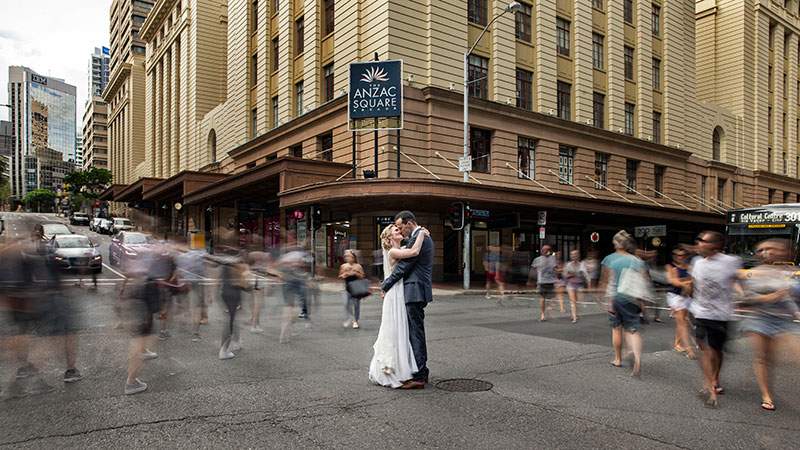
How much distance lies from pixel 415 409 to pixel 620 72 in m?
31.5

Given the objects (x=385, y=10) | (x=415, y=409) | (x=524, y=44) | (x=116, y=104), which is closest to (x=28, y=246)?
(x=415, y=409)

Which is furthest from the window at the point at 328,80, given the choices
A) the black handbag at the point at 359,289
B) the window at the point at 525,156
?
the black handbag at the point at 359,289

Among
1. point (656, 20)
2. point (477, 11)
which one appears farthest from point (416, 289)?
point (656, 20)

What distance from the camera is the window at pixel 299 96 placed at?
29344 millimetres

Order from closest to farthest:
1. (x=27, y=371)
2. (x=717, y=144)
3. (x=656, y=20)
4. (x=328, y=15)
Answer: (x=27, y=371)
(x=328, y=15)
(x=656, y=20)
(x=717, y=144)

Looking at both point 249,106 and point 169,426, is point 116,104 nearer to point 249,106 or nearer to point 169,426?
point 249,106

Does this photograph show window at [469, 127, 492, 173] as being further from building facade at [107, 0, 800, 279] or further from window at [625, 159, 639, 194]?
window at [625, 159, 639, 194]

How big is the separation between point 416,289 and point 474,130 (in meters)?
20.8

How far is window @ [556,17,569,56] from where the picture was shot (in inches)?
1161

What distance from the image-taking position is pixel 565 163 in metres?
29.4

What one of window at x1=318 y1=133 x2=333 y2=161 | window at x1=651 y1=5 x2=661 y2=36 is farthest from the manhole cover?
window at x1=651 y1=5 x2=661 y2=36

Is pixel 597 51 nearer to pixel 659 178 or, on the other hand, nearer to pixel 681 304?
pixel 659 178

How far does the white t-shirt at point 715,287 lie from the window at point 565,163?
2364cm

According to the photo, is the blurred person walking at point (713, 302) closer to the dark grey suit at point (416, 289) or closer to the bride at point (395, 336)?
the dark grey suit at point (416, 289)
